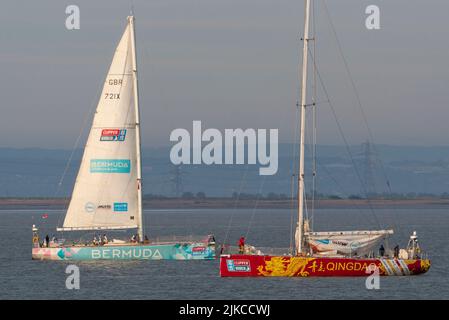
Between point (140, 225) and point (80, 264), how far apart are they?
16.0ft

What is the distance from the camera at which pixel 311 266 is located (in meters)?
61.6

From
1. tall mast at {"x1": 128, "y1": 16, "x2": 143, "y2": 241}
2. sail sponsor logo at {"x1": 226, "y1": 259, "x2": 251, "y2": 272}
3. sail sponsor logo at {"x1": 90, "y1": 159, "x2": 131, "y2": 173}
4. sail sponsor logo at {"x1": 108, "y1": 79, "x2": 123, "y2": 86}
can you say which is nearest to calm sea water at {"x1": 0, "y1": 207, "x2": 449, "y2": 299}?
sail sponsor logo at {"x1": 226, "y1": 259, "x2": 251, "y2": 272}

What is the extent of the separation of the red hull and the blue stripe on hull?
11.2 metres

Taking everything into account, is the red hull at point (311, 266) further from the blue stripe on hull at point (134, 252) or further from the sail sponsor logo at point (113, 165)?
the sail sponsor logo at point (113, 165)

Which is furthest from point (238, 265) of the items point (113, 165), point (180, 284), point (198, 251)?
point (113, 165)

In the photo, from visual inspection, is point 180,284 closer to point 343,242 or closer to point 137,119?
point 343,242

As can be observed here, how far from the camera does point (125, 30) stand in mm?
76438

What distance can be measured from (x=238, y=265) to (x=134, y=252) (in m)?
12.4

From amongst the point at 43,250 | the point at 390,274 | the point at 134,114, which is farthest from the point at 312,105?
the point at 43,250

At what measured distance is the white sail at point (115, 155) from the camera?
7575cm

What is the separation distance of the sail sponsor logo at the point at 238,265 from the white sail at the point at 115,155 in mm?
14074

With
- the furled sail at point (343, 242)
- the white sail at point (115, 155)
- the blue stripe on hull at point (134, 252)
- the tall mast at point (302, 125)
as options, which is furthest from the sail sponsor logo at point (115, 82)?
the furled sail at point (343, 242)

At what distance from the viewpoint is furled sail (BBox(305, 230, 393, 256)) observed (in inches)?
2482
